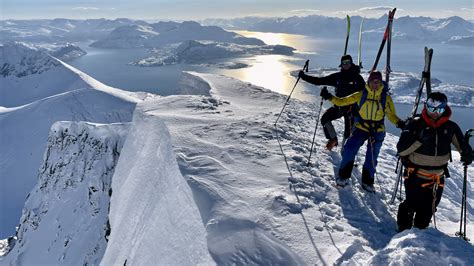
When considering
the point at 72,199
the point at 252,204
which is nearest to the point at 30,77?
the point at 72,199

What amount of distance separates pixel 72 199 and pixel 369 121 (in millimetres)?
19163

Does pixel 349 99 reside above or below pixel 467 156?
above

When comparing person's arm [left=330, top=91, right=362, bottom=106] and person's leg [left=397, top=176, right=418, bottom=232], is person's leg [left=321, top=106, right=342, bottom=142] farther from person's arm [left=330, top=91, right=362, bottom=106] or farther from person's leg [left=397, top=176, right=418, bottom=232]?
person's leg [left=397, top=176, right=418, bottom=232]

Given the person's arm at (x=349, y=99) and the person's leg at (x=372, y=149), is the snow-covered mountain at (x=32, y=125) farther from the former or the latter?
the person's leg at (x=372, y=149)

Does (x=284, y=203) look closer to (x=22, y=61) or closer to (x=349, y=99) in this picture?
(x=349, y=99)

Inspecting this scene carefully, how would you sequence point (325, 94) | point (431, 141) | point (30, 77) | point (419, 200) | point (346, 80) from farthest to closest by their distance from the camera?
1. point (30, 77)
2. point (346, 80)
3. point (325, 94)
4. point (419, 200)
5. point (431, 141)

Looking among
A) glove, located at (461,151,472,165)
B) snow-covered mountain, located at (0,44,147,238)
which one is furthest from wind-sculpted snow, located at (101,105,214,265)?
snow-covered mountain, located at (0,44,147,238)

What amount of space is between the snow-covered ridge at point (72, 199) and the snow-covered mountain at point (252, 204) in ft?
17.0

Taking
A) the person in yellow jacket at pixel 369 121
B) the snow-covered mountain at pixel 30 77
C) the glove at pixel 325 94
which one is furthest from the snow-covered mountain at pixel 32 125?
the person in yellow jacket at pixel 369 121

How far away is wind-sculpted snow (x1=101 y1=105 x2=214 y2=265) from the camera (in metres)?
6.30

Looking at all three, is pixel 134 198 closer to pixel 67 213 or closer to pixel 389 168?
pixel 389 168

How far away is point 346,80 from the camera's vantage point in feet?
34.0

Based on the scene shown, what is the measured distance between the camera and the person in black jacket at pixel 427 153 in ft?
19.4

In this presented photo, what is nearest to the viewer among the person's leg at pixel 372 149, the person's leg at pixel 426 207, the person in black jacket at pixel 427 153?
the person in black jacket at pixel 427 153
